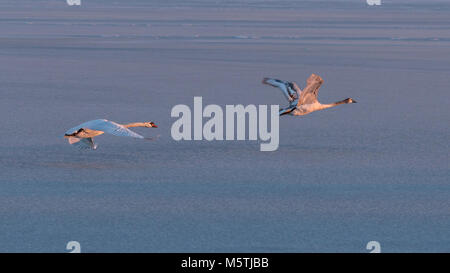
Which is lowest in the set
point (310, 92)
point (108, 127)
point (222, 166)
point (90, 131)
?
point (222, 166)

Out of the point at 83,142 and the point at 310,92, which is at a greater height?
the point at 310,92

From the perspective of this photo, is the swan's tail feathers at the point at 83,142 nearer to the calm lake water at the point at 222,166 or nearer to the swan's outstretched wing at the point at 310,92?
the calm lake water at the point at 222,166

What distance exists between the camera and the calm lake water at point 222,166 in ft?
25.1

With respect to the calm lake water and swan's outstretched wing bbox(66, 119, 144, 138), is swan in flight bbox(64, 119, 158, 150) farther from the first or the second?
the calm lake water

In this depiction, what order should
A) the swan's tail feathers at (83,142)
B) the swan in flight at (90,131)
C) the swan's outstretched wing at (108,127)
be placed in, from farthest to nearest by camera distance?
the swan's tail feathers at (83,142)
the swan in flight at (90,131)
the swan's outstretched wing at (108,127)

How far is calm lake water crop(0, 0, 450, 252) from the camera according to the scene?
7.64 meters

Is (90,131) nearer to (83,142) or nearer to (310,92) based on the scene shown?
(83,142)

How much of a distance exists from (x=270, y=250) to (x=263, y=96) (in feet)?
29.1

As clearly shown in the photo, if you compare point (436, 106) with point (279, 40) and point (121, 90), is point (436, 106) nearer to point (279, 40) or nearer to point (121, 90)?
point (121, 90)

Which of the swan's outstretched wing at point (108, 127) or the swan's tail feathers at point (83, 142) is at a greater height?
the swan's tail feathers at point (83, 142)

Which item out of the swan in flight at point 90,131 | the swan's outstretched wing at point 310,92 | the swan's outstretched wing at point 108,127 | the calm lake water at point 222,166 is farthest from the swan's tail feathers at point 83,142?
the swan's outstretched wing at point 310,92

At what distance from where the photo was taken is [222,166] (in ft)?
33.5

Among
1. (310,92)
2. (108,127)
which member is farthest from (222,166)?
(108,127)

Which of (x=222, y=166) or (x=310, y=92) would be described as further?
(x=310, y=92)
